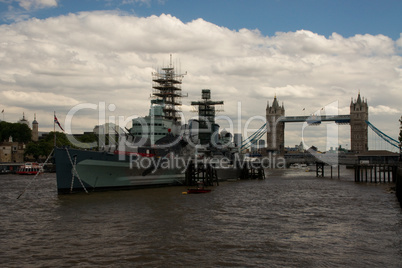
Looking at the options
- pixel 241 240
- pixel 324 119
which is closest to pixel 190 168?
pixel 241 240

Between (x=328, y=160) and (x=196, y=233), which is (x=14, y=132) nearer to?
(x=328, y=160)

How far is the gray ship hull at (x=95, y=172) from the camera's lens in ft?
101

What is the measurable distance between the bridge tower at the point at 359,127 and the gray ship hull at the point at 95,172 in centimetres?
12620

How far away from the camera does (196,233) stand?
18.3m

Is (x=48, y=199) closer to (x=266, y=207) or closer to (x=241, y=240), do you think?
(x=266, y=207)

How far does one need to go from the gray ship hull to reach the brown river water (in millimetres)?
2635

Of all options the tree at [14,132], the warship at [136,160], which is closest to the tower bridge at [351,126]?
the tree at [14,132]

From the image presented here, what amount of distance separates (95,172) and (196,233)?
1639 centimetres

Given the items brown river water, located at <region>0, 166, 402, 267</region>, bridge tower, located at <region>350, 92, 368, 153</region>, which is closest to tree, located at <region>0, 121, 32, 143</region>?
brown river water, located at <region>0, 166, 402, 267</region>

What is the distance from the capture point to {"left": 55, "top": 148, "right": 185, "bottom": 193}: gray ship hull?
30.8m

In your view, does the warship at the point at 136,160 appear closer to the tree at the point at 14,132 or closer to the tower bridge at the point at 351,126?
the tree at the point at 14,132

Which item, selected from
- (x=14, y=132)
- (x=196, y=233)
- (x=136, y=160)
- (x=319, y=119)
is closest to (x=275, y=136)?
(x=319, y=119)

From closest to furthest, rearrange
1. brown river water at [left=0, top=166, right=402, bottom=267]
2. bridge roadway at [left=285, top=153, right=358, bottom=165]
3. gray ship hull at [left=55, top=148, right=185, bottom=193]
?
brown river water at [left=0, top=166, right=402, bottom=267] → gray ship hull at [left=55, top=148, right=185, bottom=193] → bridge roadway at [left=285, top=153, right=358, bottom=165]

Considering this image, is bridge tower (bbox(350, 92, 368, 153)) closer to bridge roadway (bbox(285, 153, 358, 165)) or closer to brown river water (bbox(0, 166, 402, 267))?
bridge roadway (bbox(285, 153, 358, 165))
